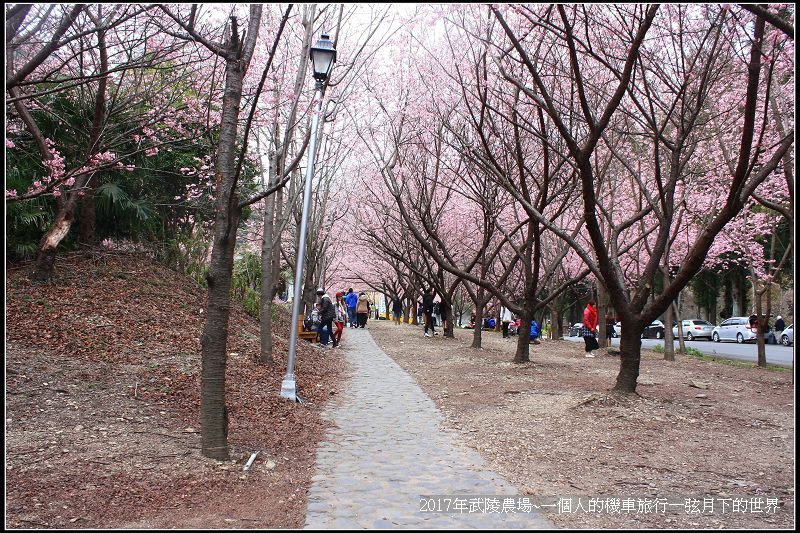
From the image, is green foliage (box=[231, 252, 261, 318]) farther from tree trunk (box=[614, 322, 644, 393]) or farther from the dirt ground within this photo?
tree trunk (box=[614, 322, 644, 393])

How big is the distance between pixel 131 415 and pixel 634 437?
17.3 ft

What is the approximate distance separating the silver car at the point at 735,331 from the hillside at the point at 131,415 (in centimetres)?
2780

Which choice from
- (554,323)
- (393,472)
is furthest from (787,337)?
(393,472)

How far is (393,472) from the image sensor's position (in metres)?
4.80

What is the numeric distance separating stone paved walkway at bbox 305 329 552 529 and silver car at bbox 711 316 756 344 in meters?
29.0

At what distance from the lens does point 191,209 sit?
14836 millimetres

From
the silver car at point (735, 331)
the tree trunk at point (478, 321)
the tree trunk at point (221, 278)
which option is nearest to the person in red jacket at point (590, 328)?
the tree trunk at point (478, 321)

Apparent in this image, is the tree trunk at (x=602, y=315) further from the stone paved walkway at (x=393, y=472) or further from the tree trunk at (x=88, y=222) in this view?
the tree trunk at (x=88, y=222)

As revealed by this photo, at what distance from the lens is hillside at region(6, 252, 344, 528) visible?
3.78 metres

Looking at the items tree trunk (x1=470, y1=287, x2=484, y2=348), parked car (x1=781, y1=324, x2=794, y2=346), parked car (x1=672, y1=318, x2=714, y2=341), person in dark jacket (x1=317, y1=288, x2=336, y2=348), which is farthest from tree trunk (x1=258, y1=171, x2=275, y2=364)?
parked car (x1=672, y1=318, x2=714, y2=341)

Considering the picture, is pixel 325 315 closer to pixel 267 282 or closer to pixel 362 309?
pixel 267 282

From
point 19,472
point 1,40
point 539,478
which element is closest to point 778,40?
point 539,478

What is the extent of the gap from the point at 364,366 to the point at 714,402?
22.9ft

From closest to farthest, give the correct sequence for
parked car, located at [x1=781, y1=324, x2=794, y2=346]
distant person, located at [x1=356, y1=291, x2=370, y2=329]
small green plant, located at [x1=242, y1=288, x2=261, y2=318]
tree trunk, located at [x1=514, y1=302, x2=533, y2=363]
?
tree trunk, located at [x1=514, y1=302, x2=533, y2=363] → small green plant, located at [x1=242, y1=288, x2=261, y2=318] → parked car, located at [x1=781, y1=324, x2=794, y2=346] → distant person, located at [x1=356, y1=291, x2=370, y2=329]
